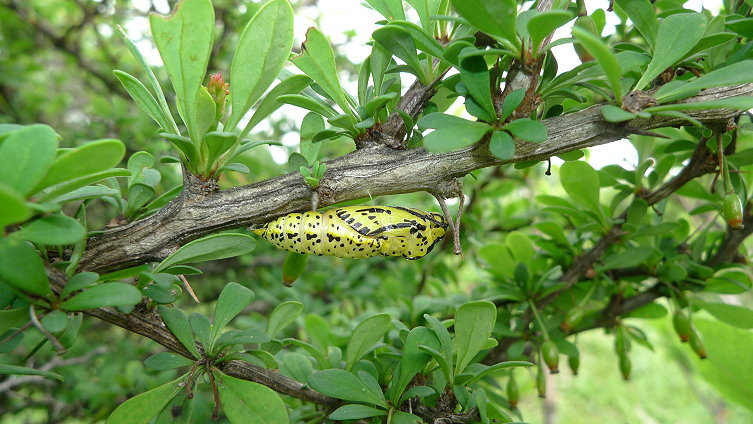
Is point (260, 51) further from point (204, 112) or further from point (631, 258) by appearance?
point (631, 258)

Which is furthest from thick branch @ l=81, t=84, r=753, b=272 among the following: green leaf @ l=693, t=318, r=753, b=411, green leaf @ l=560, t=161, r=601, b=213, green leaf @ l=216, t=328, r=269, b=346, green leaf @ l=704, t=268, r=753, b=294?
green leaf @ l=693, t=318, r=753, b=411

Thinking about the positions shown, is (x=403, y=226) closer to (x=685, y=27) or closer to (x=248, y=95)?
(x=248, y=95)

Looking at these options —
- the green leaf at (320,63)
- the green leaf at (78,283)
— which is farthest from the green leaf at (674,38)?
the green leaf at (78,283)

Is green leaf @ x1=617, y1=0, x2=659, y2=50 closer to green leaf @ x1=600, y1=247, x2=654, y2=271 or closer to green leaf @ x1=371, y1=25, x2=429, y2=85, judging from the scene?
green leaf @ x1=371, y1=25, x2=429, y2=85

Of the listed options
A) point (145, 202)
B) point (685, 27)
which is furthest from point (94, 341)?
point (685, 27)

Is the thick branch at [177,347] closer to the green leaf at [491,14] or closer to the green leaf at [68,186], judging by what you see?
the green leaf at [68,186]

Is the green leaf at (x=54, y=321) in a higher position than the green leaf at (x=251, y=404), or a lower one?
higher

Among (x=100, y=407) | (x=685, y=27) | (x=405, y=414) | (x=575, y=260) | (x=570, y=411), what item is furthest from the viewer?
(x=570, y=411)
